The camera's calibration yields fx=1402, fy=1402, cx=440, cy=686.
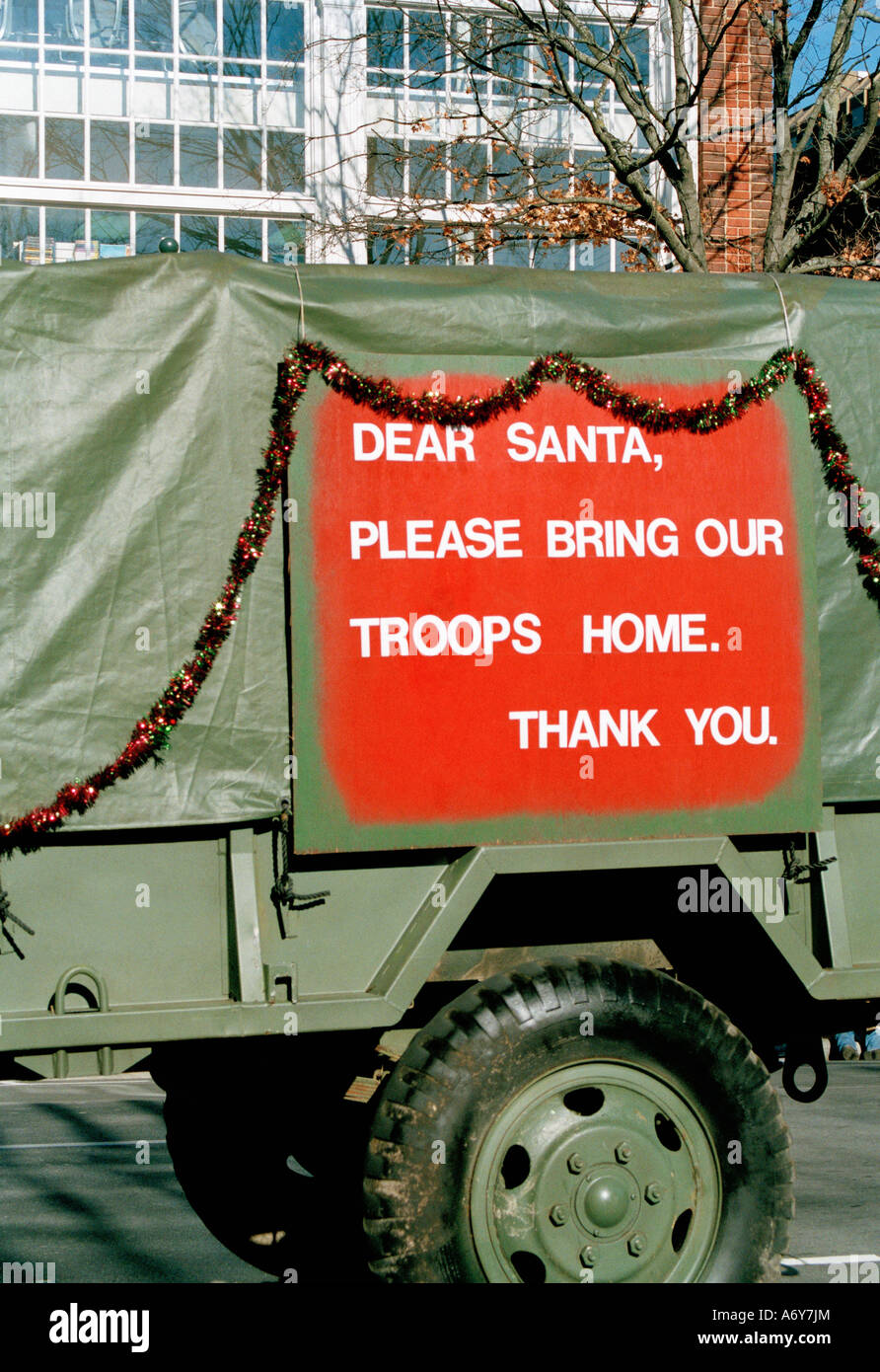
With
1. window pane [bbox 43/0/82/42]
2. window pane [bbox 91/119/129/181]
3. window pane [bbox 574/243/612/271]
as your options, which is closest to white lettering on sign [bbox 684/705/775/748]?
window pane [bbox 574/243/612/271]

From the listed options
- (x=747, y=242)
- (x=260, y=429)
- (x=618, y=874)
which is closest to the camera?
(x=260, y=429)

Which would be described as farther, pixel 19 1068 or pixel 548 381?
pixel 548 381

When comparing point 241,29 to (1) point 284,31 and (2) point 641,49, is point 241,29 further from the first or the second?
(2) point 641,49

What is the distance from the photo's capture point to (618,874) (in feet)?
13.0

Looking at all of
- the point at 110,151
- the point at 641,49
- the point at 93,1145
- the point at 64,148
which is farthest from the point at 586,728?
the point at 641,49

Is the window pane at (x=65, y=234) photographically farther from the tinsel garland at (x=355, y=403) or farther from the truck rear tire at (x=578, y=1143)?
the truck rear tire at (x=578, y=1143)

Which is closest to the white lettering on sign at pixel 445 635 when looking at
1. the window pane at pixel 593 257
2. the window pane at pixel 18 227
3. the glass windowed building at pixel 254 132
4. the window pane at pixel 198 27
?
the glass windowed building at pixel 254 132

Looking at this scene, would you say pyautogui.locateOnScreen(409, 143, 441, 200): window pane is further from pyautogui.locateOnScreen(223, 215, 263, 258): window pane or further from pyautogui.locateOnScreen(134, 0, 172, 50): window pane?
pyautogui.locateOnScreen(134, 0, 172, 50): window pane

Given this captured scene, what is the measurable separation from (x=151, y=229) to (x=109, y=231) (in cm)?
34

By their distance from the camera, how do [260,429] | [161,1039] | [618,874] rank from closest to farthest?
[161,1039] < [260,429] < [618,874]

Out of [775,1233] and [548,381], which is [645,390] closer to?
[548,381]

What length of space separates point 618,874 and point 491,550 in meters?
0.98

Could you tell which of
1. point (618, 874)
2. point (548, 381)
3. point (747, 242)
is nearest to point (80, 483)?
point (548, 381)

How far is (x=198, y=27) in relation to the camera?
37.2 ft
